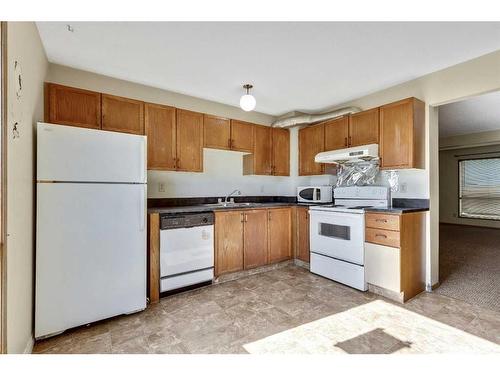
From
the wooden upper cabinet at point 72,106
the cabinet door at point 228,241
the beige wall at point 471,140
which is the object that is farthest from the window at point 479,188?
the wooden upper cabinet at point 72,106

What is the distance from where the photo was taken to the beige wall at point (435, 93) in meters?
2.39

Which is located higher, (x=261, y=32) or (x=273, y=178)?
(x=261, y=32)

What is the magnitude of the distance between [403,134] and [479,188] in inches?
243

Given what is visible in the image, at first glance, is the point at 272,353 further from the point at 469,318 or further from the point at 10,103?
the point at 10,103

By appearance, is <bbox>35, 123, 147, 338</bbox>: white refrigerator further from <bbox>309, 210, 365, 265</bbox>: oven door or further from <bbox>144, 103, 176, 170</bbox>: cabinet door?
<bbox>309, 210, 365, 265</bbox>: oven door

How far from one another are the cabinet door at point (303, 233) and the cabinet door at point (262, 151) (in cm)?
85

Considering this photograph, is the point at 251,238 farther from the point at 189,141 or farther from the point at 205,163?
the point at 189,141

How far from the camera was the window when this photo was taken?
665 centimetres

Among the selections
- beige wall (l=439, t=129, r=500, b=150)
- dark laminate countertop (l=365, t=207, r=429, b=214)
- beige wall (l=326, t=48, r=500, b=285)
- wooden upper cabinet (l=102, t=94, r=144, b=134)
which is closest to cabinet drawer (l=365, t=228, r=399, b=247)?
dark laminate countertop (l=365, t=207, r=429, b=214)

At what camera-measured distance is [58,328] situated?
6.40 feet

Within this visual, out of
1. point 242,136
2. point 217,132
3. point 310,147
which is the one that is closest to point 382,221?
point 310,147

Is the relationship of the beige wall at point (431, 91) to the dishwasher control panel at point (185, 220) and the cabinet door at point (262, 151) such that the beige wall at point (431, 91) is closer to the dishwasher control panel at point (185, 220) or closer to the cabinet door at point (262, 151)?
the dishwasher control panel at point (185, 220)

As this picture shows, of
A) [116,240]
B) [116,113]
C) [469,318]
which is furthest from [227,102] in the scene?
[469,318]

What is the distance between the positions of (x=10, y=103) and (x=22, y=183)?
518 mm
